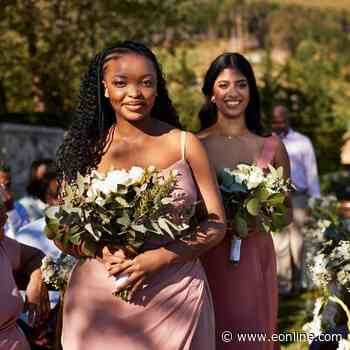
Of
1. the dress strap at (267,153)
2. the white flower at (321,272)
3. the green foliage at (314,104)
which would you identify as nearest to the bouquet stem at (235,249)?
the white flower at (321,272)

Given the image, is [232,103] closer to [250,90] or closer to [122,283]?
[250,90]

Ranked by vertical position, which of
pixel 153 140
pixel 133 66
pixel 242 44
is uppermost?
pixel 133 66

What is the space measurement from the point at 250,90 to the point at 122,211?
6.95ft

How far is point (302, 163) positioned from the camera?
10070 millimetres

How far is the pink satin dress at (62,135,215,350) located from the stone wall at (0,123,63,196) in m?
15.8

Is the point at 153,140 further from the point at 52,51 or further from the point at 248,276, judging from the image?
the point at 52,51

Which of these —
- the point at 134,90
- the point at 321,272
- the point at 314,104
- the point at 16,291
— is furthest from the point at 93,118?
the point at 314,104

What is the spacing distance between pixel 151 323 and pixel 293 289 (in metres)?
6.92

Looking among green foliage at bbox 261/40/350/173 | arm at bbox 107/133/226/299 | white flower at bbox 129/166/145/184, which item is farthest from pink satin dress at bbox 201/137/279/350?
green foliage at bbox 261/40/350/173

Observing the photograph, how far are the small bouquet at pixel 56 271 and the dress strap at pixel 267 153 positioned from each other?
4.31 feet

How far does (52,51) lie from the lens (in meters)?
20.5

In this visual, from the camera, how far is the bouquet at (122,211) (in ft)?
12.2

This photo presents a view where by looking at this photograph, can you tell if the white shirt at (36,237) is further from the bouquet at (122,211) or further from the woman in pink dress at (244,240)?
the bouquet at (122,211)

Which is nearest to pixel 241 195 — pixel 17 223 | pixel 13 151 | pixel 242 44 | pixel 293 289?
pixel 17 223
